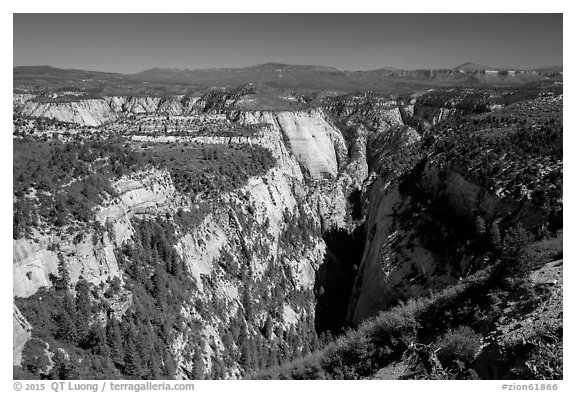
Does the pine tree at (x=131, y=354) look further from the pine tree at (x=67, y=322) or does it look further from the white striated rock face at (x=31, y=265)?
the white striated rock face at (x=31, y=265)

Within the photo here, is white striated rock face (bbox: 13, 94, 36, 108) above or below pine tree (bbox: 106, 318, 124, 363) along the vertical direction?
above

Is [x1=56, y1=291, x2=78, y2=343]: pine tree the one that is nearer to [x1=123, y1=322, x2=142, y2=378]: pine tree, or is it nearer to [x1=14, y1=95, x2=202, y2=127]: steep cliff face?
[x1=123, y1=322, x2=142, y2=378]: pine tree

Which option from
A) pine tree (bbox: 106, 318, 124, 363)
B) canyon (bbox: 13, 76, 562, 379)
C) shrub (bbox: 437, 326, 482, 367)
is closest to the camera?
shrub (bbox: 437, 326, 482, 367)

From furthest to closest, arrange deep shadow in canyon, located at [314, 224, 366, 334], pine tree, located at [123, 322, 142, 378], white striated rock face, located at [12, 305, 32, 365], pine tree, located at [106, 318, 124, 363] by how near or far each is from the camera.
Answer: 1. deep shadow in canyon, located at [314, 224, 366, 334]
2. pine tree, located at [106, 318, 124, 363]
3. pine tree, located at [123, 322, 142, 378]
4. white striated rock face, located at [12, 305, 32, 365]

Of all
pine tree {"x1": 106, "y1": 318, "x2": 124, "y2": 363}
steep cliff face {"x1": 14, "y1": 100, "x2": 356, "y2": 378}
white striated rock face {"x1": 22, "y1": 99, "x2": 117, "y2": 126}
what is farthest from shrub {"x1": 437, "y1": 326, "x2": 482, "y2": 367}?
white striated rock face {"x1": 22, "y1": 99, "x2": 117, "y2": 126}

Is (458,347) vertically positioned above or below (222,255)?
above

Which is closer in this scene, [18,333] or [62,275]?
[18,333]

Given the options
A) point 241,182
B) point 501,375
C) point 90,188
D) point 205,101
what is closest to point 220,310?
point 90,188

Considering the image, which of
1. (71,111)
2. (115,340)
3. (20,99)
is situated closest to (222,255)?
(115,340)

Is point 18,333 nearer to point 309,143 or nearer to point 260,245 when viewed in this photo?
point 260,245

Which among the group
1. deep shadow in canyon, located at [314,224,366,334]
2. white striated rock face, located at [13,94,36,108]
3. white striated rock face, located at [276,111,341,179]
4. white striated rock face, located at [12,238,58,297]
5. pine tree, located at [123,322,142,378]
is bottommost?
deep shadow in canyon, located at [314,224,366,334]

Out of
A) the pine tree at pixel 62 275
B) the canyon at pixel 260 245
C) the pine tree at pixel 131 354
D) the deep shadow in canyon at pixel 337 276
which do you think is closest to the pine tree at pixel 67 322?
the canyon at pixel 260 245
